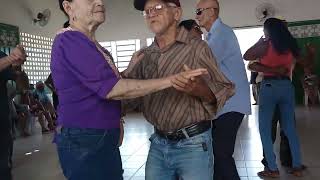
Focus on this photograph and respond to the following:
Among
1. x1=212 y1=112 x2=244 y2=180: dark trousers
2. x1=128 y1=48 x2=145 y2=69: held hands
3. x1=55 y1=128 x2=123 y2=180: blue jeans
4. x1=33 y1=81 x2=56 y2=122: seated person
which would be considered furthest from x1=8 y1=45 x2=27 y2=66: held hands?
x1=33 y1=81 x2=56 y2=122: seated person

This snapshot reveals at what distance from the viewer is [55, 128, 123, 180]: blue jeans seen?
1526mm

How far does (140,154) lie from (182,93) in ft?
12.2

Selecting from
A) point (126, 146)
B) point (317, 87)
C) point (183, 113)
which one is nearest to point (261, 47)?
point (183, 113)

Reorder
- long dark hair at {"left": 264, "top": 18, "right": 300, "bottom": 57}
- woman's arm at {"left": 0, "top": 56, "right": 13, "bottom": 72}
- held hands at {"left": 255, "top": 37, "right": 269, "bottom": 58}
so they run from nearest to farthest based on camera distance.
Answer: woman's arm at {"left": 0, "top": 56, "right": 13, "bottom": 72}
long dark hair at {"left": 264, "top": 18, "right": 300, "bottom": 57}
held hands at {"left": 255, "top": 37, "right": 269, "bottom": 58}

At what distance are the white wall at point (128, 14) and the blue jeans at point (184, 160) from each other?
837 centimetres

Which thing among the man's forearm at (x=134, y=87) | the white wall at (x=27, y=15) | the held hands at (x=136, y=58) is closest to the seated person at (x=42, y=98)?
the white wall at (x=27, y=15)

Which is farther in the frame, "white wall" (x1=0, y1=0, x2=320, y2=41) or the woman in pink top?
"white wall" (x1=0, y1=0, x2=320, y2=41)

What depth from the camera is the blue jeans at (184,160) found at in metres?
1.74

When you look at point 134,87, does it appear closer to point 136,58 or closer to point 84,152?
point 84,152

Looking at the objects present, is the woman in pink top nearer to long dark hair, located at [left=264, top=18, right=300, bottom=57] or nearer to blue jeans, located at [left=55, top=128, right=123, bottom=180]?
long dark hair, located at [left=264, top=18, right=300, bottom=57]

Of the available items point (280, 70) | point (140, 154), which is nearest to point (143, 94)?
point (280, 70)

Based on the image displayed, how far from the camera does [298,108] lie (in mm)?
10195

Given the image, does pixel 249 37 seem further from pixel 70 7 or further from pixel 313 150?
pixel 70 7

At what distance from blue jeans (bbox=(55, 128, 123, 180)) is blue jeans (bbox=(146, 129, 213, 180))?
0.31 metres
